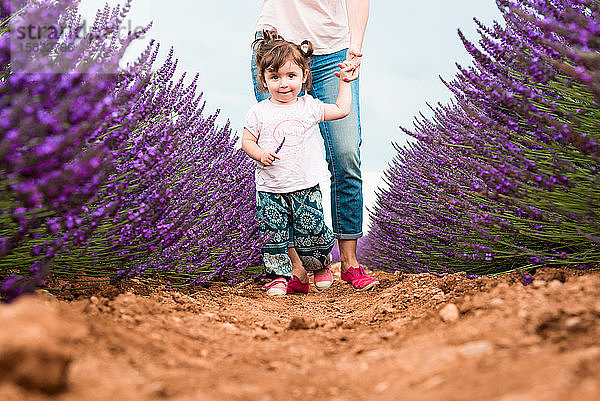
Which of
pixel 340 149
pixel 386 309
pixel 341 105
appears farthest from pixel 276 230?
pixel 386 309

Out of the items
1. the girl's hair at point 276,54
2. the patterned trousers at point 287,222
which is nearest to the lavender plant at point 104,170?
the patterned trousers at point 287,222

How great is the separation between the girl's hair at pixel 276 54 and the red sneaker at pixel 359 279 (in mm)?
1118

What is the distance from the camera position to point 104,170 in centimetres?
135

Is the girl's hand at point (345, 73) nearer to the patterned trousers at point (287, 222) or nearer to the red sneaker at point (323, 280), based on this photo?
the patterned trousers at point (287, 222)

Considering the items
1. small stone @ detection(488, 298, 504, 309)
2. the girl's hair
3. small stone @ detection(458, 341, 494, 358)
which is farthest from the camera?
the girl's hair

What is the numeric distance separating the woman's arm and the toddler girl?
0.28ft

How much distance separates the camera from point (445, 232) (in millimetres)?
2668

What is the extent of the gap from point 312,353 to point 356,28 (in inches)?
83.8

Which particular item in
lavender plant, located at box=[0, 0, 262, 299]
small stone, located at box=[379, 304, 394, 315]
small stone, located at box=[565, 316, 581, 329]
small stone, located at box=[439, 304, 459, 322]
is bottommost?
small stone, located at box=[379, 304, 394, 315]

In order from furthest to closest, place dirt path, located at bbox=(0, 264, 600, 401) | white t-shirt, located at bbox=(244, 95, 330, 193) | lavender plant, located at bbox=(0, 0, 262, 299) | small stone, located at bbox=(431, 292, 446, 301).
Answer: white t-shirt, located at bbox=(244, 95, 330, 193), small stone, located at bbox=(431, 292, 446, 301), lavender plant, located at bbox=(0, 0, 262, 299), dirt path, located at bbox=(0, 264, 600, 401)

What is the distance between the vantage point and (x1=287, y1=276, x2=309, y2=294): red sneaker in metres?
2.99

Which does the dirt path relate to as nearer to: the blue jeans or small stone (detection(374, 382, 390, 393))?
small stone (detection(374, 382, 390, 393))

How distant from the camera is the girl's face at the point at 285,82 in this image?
2729mm

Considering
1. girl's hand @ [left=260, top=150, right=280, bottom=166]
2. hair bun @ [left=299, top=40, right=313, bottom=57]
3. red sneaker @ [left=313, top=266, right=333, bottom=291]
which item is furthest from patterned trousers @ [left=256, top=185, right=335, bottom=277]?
hair bun @ [left=299, top=40, right=313, bottom=57]
